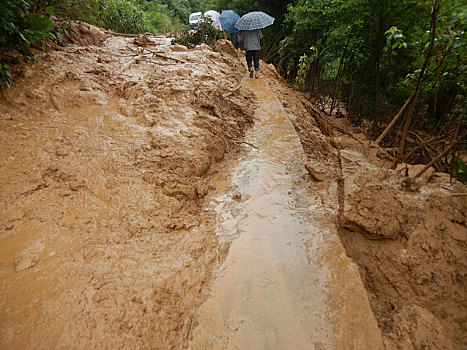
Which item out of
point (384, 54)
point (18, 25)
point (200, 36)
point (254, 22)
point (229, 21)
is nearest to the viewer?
point (18, 25)

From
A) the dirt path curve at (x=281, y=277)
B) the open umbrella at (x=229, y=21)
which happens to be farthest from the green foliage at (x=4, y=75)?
the open umbrella at (x=229, y=21)

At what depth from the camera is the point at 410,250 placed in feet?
6.27

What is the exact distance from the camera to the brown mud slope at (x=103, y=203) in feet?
4.34

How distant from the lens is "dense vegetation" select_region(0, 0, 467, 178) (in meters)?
2.56

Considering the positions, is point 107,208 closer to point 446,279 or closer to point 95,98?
point 95,98

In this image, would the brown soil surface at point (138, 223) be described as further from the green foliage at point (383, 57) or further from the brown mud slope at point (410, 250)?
the green foliage at point (383, 57)

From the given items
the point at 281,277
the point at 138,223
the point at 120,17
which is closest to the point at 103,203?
the point at 138,223

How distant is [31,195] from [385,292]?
3.01m

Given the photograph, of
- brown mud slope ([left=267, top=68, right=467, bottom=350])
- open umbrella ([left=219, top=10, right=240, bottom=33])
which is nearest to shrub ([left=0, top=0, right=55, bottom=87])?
brown mud slope ([left=267, top=68, right=467, bottom=350])

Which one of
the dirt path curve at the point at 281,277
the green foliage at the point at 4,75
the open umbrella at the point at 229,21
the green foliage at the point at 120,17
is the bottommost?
the dirt path curve at the point at 281,277

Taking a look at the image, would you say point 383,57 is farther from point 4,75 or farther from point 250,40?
point 4,75

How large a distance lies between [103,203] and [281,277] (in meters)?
1.72

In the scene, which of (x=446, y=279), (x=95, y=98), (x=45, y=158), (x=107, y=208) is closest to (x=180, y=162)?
(x=107, y=208)

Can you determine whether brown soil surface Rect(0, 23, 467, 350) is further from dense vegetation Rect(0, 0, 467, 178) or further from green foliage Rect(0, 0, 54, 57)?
dense vegetation Rect(0, 0, 467, 178)
